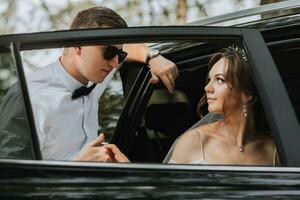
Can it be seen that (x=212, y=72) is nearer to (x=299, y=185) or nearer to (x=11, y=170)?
(x=299, y=185)

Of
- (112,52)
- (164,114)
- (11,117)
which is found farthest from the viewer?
(164,114)

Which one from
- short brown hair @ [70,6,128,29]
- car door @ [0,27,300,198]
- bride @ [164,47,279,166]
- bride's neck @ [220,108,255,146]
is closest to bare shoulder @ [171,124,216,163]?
bride @ [164,47,279,166]

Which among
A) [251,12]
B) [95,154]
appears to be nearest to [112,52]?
[95,154]

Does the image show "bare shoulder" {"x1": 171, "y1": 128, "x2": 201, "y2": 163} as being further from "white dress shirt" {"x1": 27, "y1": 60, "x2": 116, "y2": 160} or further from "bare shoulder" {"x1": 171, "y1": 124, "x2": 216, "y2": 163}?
"white dress shirt" {"x1": 27, "y1": 60, "x2": 116, "y2": 160}

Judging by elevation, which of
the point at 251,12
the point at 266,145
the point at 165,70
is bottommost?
the point at 266,145

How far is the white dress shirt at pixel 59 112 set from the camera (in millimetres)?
2498

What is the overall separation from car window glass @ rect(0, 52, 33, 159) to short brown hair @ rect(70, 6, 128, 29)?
609mm

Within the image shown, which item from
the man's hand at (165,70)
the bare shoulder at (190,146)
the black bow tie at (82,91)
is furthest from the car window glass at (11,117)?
the bare shoulder at (190,146)

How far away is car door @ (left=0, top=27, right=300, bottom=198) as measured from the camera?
196 cm

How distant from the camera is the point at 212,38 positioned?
233cm

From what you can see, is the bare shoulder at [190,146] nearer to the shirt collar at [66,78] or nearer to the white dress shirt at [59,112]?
the white dress shirt at [59,112]

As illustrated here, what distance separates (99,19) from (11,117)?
72cm

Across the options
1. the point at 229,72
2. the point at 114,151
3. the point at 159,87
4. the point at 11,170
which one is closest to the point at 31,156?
the point at 11,170

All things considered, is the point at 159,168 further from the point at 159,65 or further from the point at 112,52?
the point at 159,65
